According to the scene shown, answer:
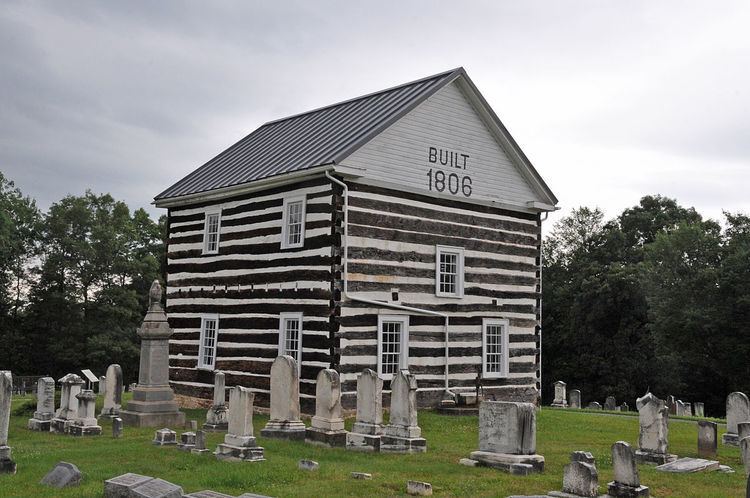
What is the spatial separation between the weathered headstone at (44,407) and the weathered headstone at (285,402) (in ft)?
19.5

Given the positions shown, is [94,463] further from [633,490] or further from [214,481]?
[633,490]

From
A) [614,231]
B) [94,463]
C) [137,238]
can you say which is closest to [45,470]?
[94,463]

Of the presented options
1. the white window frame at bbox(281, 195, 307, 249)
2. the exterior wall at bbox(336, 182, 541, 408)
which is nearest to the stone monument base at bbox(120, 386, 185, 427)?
the exterior wall at bbox(336, 182, 541, 408)

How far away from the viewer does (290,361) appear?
14867 mm

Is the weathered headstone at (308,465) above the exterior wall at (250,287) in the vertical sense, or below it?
below

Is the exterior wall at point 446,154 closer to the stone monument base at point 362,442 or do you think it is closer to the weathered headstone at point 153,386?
the weathered headstone at point 153,386

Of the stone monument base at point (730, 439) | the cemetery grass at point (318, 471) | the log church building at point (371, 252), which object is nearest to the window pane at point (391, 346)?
the log church building at point (371, 252)

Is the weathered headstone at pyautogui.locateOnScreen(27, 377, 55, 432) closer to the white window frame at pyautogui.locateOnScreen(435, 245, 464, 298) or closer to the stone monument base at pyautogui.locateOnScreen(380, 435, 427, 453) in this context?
the stone monument base at pyautogui.locateOnScreen(380, 435, 427, 453)

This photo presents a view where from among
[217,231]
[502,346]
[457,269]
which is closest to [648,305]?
[502,346]

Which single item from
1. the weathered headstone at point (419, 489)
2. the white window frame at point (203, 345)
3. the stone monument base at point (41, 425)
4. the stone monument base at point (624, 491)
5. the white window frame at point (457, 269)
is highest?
the white window frame at point (457, 269)

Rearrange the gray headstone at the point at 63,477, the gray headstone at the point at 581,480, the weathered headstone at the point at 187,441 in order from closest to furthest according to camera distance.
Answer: the gray headstone at the point at 581,480 < the gray headstone at the point at 63,477 < the weathered headstone at the point at 187,441

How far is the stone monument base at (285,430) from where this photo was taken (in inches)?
594

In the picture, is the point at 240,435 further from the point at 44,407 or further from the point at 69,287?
the point at 69,287

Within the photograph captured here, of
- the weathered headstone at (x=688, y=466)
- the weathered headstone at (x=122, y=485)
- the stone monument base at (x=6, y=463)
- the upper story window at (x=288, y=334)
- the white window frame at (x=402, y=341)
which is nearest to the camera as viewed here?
the weathered headstone at (x=122, y=485)
